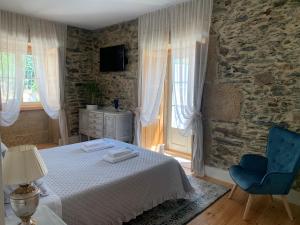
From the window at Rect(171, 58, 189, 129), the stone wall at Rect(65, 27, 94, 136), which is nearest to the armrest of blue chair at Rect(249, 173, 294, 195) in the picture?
the window at Rect(171, 58, 189, 129)

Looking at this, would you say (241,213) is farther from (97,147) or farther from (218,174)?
(97,147)

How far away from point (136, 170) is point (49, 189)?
81 centimetres

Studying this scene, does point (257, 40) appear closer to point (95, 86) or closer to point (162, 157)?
point (162, 157)

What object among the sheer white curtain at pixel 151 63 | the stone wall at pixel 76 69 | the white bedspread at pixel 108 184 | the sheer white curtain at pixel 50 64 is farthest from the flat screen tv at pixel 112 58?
the white bedspread at pixel 108 184

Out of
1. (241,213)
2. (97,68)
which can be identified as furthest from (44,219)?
(97,68)

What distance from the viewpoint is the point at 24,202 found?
3.83ft

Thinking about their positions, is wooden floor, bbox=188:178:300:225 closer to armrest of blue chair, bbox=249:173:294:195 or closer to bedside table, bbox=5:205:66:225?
armrest of blue chair, bbox=249:173:294:195

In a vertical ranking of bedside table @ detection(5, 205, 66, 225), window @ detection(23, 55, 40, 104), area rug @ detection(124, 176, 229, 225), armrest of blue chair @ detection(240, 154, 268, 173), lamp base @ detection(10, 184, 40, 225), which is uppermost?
window @ detection(23, 55, 40, 104)

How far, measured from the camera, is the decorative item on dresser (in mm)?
4375

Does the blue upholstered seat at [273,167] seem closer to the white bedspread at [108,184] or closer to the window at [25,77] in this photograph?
the white bedspread at [108,184]

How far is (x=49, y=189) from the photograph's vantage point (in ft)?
6.10

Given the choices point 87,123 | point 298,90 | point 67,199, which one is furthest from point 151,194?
point 87,123

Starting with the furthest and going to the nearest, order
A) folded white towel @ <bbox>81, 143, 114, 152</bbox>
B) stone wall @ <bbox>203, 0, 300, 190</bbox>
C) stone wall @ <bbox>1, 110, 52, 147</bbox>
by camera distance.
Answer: stone wall @ <bbox>1, 110, 52, 147</bbox>
folded white towel @ <bbox>81, 143, 114, 152</bbox>
stone wall @ <bbox>203, 0, 300, 190</bbox>

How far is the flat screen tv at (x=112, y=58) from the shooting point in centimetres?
465
